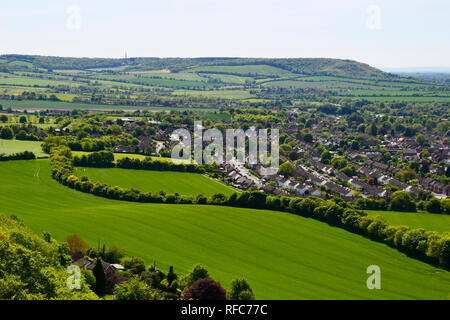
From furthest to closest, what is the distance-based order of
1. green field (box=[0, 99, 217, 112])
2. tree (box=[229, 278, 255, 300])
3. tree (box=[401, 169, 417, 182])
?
green field (box=[0, 99, 217, 112]) < tree (box=[401, 169, 417, 182]) < tree (box=[229, 278, 255, 300])

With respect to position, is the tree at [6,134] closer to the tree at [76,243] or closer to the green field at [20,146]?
the green field at [20,146]

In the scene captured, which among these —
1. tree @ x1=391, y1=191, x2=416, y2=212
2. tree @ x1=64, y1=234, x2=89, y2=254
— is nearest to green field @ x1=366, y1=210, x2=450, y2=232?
tree @ x1=391, y1=191, x2=416, y2=212

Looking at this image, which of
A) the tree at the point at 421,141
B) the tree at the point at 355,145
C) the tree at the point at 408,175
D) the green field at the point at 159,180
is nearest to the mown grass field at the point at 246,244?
the green field at the point at 159,180

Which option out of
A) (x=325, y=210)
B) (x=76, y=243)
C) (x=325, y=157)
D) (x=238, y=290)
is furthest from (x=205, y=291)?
(x=325, y=157)

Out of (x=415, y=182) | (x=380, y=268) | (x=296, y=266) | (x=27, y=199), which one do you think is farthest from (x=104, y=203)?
(x=415, y=182)

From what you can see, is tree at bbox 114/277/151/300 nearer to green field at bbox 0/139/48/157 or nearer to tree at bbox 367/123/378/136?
green field at bbox 0/139/48/157

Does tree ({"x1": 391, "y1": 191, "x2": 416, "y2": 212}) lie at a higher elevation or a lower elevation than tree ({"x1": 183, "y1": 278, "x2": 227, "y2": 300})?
lower

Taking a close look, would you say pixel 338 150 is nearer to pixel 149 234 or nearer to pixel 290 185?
pixel 290 185

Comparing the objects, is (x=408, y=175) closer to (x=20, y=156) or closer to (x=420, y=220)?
(x=420, y=220)
